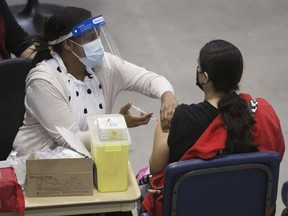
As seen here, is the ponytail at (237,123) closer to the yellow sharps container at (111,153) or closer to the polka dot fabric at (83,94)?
the yellow sharps container at (111,153)

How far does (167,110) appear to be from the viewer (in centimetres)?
258

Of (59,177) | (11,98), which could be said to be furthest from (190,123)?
(11,98)

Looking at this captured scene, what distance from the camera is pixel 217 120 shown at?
7.49ft

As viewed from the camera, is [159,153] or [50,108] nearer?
[159,153]

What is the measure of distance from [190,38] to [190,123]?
300 cm

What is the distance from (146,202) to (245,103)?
1.86 ft

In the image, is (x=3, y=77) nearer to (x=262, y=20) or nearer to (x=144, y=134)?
(x=144, y=134)

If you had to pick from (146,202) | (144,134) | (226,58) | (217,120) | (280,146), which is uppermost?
(226,58)

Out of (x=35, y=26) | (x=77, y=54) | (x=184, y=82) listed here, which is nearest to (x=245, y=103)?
(x=77, y=54)

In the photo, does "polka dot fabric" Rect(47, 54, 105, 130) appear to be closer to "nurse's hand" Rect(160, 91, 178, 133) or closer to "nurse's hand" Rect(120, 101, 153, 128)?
"nurse's hand" Rect(120, 101, 153, 128)

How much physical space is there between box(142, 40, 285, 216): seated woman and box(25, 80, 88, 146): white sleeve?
17.1 inches

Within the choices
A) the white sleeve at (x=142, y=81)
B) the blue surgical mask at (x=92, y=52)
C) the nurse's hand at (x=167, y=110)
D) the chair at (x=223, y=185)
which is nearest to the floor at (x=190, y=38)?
the white sleeve at (x=142, y=81)

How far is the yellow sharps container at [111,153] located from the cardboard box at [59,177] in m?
0.04

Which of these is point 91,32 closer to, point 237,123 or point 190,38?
point 237,123
